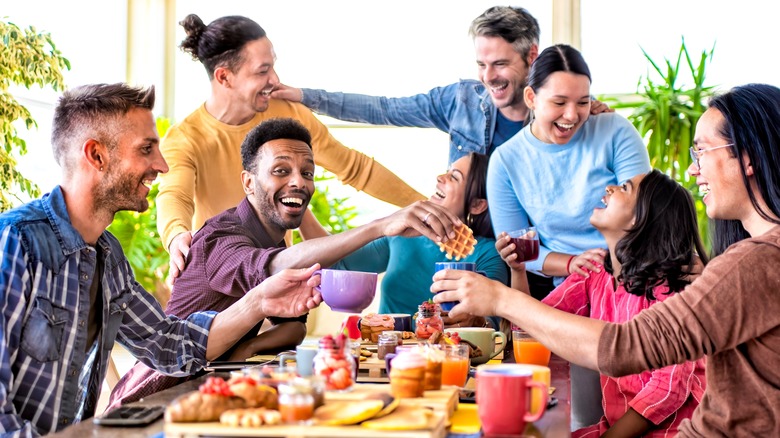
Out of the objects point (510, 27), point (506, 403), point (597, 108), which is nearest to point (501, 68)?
point (510, 27)

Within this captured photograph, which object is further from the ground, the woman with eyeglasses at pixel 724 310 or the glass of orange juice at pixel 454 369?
the woman with eyeglasses at pixel 724 310

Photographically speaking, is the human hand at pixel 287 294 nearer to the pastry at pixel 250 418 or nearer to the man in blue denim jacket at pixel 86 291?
the man in blue denim jacket at pixel 86 291

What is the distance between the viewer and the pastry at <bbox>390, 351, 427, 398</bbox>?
1568 millimetres

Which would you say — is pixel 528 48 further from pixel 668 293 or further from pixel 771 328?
pixel 771 328

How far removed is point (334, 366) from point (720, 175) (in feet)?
2.91

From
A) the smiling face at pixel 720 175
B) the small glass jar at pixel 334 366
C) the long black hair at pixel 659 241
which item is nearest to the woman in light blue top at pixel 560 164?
the long black hair at pixel 659 241

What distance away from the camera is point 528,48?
388 centimetres

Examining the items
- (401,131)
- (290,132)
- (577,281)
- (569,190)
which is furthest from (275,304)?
(401,131)

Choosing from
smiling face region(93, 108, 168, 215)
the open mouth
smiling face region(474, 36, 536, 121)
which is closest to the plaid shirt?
smiling face region(93, 108, 168, 215)

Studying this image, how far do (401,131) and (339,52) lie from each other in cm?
83

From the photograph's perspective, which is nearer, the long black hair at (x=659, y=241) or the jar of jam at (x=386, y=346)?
the jar of jam at (x=386, y=346)

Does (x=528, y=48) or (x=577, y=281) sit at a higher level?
(x=528, y=48)

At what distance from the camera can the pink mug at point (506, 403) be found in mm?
1436

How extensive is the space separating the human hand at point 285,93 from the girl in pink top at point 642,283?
166cm
